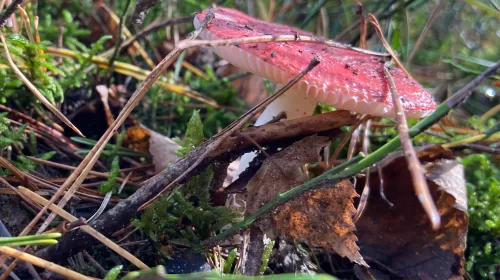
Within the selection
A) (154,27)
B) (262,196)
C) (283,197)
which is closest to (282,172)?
(262,196)

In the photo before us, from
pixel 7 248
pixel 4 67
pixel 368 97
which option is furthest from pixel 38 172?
pixel 368 97

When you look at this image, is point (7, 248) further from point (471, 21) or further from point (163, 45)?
point (471, 21)

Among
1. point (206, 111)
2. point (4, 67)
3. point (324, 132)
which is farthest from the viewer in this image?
point (206, 111)

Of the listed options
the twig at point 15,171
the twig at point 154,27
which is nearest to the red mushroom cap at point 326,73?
the twig at point 154,27

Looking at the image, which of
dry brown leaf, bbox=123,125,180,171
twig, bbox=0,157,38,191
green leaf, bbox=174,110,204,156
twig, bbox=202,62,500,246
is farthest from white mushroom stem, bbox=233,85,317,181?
twig, bbox=0,157,38,191

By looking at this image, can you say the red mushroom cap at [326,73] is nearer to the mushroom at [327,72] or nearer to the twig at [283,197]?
the mushroom at [327,72]

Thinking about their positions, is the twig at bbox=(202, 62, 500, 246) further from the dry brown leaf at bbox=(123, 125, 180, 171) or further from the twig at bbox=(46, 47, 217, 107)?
the twig at bbox=(46, 47, 217, 107)
